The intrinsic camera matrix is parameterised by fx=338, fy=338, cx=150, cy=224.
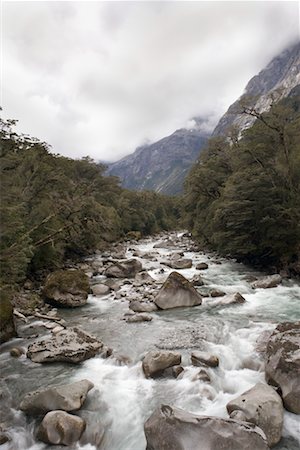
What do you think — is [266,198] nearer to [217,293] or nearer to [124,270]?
[217,293]

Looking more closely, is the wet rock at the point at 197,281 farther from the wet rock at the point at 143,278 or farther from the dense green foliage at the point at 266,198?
the dense green foliage at the point at 266,198

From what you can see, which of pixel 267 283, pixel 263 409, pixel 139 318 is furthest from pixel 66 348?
pixel 267 283

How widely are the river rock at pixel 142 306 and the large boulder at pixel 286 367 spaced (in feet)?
22.9

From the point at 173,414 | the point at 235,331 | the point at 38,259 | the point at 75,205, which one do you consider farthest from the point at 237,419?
the point at 75,205

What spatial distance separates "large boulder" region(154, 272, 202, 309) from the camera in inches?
613

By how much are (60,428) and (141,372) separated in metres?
3.01

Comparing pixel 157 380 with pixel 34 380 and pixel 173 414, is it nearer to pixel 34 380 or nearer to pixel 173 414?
pixel 173 414

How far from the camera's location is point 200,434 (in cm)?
592

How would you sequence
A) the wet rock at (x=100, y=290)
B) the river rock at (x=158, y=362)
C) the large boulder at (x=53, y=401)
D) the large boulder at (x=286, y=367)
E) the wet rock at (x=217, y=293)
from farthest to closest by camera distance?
the wet rock at (x=100, y=290) → the wet rock at (x=217, y=293) → the river rock at (x=158, y=362) → the large boulder at (x=53, y=401) → the large boulder at (x=286, y=367)

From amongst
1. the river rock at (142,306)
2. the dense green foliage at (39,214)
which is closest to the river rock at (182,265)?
the dense green foliage at (39,214)

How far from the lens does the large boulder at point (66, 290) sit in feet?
54.0

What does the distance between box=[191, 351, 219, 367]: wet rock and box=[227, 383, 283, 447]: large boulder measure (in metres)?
2.04

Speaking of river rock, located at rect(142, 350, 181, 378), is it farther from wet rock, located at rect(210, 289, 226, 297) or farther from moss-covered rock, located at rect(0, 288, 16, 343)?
wet rock, located at rect(210, 289, 226, 297)

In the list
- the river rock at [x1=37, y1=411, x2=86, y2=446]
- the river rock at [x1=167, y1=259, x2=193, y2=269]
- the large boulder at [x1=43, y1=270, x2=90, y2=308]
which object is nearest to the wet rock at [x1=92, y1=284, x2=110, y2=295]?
the large boulder at [x1=43, y1=270, x2=90, y2=308]
